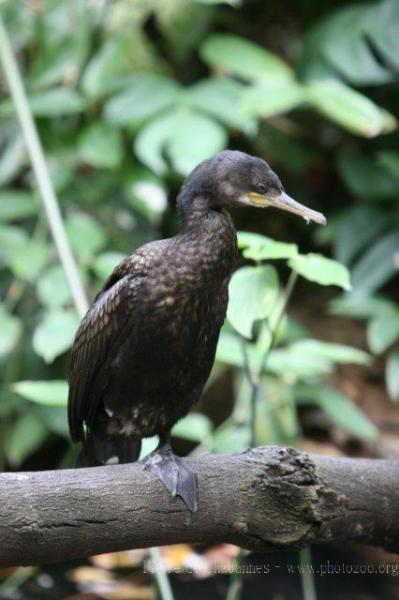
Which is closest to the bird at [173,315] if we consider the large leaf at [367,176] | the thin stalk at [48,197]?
the thin stalk at [48,197]

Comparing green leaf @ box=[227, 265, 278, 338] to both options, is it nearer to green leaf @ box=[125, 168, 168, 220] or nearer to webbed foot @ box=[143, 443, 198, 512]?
webbed foot @ box=[143, 443, 198, 512]

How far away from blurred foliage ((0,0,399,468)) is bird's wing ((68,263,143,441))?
0.69 meters

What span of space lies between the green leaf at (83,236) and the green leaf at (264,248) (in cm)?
94

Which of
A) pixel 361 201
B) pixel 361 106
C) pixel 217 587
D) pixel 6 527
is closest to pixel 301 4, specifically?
pixel 361 201

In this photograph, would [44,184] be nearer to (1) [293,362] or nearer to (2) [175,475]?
(1) [293,362]

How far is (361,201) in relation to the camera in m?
3.31

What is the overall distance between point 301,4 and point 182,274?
7.46ft

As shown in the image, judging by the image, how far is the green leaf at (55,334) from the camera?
2299 millimetres

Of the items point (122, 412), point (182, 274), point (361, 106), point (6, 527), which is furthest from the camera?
point (361, 106)

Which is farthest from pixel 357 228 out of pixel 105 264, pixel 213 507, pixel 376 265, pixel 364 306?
pixel 213 507

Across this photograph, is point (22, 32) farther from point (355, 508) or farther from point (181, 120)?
point (355, 508)

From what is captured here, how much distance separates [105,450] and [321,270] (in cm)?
52

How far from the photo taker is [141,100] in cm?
290

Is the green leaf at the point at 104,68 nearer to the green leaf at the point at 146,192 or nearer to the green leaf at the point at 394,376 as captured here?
the green leaf at the point at 146,192
